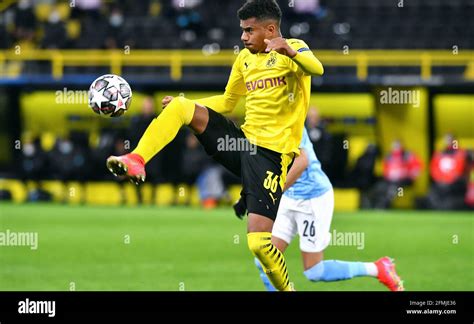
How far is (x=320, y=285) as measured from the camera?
10.9 metres

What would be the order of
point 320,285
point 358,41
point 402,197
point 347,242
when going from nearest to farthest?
point 320,285 → point 347,242 → point 402,197 → point 358,41

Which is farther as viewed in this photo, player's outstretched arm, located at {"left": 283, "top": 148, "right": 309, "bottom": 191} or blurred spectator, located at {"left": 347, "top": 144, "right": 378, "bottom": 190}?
blurred spectator, located at {"left": 347, "top": 144, "right": 378, "bottom": 190}

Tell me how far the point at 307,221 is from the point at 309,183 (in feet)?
1.16

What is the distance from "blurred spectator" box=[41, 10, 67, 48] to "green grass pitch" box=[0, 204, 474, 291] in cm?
579

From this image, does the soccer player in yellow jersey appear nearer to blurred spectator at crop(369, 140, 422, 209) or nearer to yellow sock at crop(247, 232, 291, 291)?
yellow sock at crop(247, 232, 291, 291)

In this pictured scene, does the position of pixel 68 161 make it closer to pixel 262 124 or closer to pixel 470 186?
pixel 470 186

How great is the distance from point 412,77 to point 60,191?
8.52 metres

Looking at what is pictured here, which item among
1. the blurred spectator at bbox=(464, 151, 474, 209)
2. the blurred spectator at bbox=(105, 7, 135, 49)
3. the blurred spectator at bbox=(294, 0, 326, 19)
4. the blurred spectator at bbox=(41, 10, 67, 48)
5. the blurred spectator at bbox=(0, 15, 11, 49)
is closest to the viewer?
the blurred spectator at bbox=(464, 151, 474, 209)

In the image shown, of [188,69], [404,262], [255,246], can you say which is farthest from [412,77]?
[255,246]

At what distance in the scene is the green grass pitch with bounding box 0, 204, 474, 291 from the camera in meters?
11.1

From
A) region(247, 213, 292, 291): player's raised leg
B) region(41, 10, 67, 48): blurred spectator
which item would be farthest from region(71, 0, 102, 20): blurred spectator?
region(247, 213, 292, 291): player's raised leg

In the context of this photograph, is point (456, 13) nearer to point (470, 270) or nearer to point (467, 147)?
point (467, 147)

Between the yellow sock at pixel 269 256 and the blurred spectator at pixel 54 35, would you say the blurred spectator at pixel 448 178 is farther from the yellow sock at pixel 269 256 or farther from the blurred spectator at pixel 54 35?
the yellow sock at pixel 269 256

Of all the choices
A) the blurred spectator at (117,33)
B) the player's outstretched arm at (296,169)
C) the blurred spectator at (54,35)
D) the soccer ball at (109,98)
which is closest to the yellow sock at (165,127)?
the soccer ball at (109,98)
